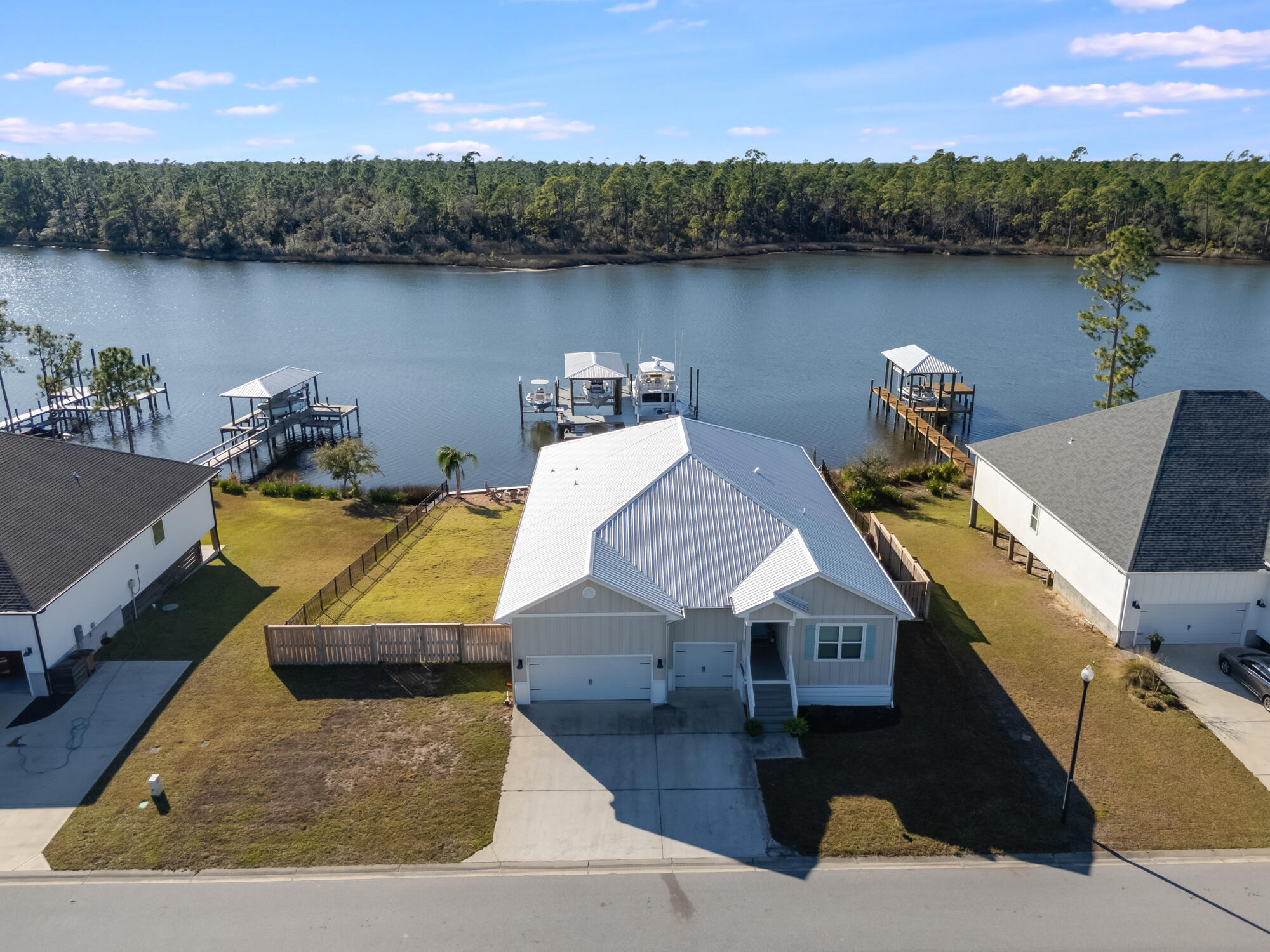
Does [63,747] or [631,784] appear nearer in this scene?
[631,784]

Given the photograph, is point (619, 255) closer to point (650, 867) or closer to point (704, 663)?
point (704, 663)

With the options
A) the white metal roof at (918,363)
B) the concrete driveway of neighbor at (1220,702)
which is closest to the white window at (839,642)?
the concrete driveway of neighbor at (1220,702)

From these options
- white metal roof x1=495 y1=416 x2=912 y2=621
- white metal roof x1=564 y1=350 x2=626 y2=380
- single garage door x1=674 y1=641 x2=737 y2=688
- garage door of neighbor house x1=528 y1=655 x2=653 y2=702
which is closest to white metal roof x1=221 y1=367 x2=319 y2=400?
white metal roof x1=564 y1=350 x2=626 y2=380

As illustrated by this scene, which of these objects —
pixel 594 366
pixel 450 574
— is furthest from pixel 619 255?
pixel 450 574

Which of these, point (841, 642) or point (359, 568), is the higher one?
point (841, 642)

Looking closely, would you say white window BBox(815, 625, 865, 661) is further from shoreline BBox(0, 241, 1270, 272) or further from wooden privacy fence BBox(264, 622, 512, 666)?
shoreline BBox(0, 241, 1270, 272)

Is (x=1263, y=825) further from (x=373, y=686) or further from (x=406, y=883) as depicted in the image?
(x=373, y=686)
